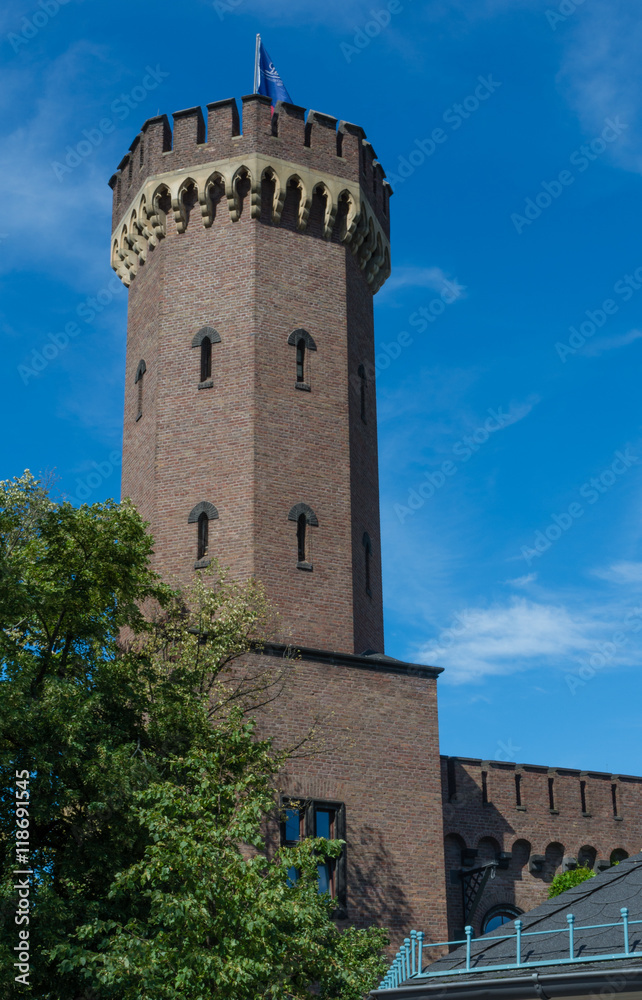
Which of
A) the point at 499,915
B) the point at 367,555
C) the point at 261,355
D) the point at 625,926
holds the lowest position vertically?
the point at 625,926

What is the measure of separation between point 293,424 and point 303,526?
7.89 feet

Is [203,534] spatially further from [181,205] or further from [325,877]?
[181,205]

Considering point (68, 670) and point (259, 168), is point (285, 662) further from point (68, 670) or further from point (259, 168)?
point (259, 168)

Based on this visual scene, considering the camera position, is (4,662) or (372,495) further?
(372,495)

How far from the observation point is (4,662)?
18.5 metres

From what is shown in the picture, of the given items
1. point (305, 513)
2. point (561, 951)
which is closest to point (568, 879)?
point (305, 513)

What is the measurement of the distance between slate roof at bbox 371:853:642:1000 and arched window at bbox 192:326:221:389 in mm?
17264

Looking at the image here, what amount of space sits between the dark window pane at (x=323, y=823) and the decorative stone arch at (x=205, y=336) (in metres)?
11.0

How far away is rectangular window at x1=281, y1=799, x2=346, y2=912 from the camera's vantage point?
2336cm

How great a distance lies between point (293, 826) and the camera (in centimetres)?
2355

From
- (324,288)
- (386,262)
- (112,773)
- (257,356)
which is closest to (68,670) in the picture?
(112,773)

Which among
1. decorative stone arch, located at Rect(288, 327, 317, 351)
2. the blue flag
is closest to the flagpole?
the blue flag

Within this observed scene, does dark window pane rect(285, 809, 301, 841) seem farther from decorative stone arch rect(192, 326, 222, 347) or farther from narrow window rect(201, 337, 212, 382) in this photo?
decorative stone arch rect(192, 326, 222, 347)

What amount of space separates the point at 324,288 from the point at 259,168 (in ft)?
10.6
